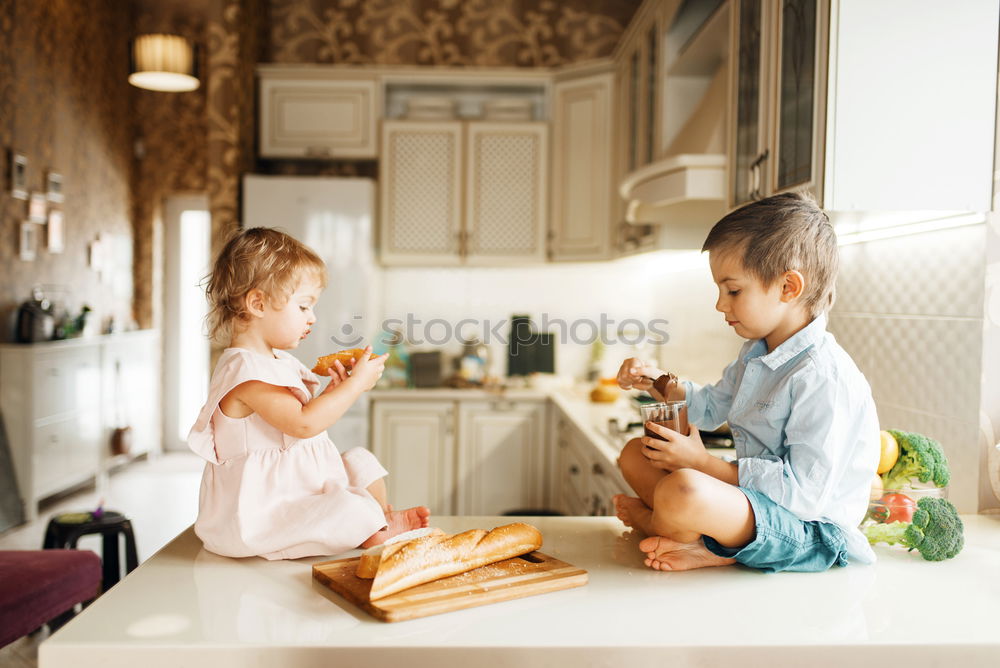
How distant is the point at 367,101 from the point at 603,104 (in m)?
1.23

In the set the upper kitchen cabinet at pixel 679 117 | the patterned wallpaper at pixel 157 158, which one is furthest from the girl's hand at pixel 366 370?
the patterned wallpaper at pixel 157 158

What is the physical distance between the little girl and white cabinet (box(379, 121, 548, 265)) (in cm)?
277

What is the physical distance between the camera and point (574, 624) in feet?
3.00

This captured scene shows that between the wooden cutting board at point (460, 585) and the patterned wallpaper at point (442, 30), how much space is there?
12.4ft

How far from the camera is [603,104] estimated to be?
3.92m

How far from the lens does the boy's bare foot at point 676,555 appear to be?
1.12 meters

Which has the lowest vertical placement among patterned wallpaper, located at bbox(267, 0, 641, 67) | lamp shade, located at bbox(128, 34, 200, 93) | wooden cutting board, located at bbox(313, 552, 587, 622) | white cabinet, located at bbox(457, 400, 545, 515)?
white cabinet, located at bbox(457, 400, 545, 515)

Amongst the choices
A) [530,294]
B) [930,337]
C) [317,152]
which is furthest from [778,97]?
[317,152]

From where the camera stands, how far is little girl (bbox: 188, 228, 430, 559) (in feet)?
3.76

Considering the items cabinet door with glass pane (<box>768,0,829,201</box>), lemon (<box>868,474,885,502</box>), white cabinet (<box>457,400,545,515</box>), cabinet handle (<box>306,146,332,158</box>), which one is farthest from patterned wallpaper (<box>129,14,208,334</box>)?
lemon (<box>868,474,885,502</box>)

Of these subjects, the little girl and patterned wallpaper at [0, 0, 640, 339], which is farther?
patterned wallpaper at [0, 0, 640, 339]

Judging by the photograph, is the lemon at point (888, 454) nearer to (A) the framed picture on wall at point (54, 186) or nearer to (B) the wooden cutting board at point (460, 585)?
(B) the wooden cutting board at point (460, 585)

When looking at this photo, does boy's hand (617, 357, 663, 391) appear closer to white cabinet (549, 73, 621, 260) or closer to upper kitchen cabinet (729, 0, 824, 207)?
upper kitchen cabinet (729, 0, 824, 207)

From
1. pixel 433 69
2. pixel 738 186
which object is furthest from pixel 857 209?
pixel 433 69
